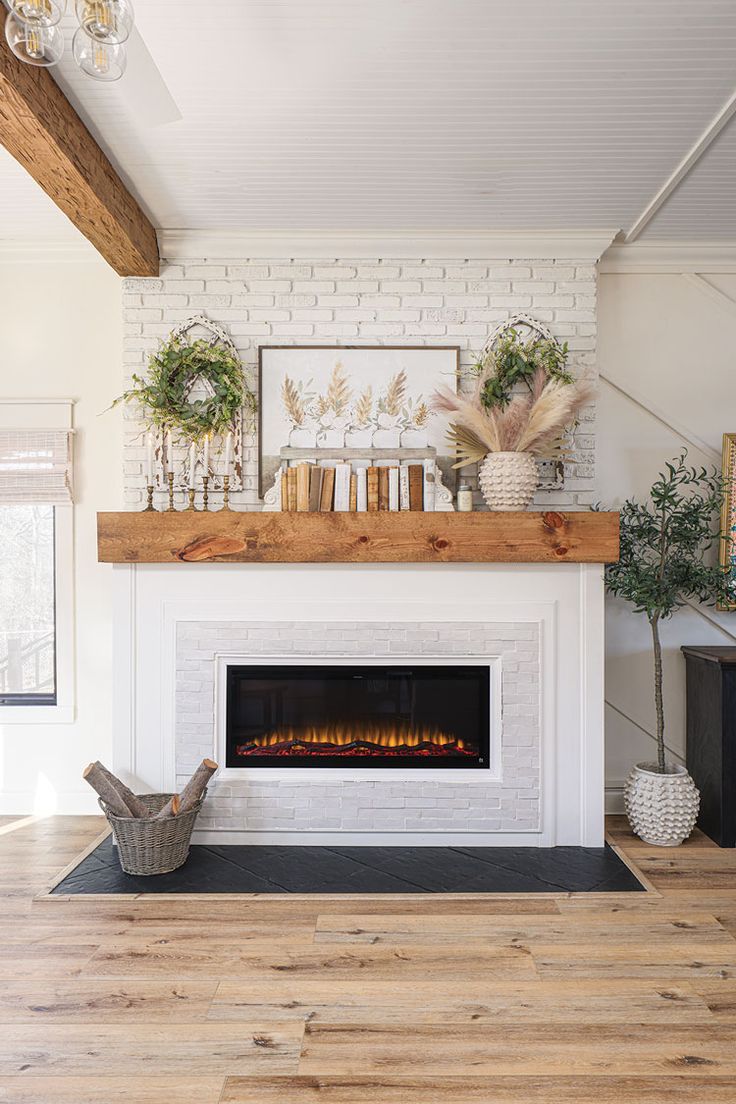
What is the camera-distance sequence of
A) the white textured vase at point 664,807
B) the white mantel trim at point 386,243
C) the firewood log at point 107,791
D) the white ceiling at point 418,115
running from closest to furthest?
the white ceiling at point 418,115 < the firewood log at point 107,791 < the white textured vase at point 664,807 < the white mantel trim at point 386,243

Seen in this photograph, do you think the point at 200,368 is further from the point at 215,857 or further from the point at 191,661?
the point at 215,857

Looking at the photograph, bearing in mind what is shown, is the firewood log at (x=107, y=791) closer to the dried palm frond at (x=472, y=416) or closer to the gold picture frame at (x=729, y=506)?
the dried palm frond at (x=472, y=416)

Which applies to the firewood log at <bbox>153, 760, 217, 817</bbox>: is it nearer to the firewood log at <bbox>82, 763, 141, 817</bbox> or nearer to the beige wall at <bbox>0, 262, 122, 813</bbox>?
the firewood log at <bbox>82, 763, 141, 817</bbox>

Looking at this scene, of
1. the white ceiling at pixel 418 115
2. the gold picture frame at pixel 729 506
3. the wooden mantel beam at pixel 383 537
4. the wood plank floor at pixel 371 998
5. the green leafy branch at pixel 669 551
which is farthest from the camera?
the gold picture frame at pixel 729 506

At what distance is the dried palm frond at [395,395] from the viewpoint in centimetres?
369

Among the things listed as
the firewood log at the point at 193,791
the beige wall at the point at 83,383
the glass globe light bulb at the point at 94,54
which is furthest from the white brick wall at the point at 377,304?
the glass globe light bulb at the point at 94,54

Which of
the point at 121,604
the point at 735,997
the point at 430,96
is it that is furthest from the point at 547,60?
the point at 735,997

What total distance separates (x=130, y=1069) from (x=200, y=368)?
2.70m

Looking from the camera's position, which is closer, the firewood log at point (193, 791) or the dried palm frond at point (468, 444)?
the firewood log at point (193, 791)

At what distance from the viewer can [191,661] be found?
10.8 feet

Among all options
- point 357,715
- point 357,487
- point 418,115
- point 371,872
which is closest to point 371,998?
point 371,872

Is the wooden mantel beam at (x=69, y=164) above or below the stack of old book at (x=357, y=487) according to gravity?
above

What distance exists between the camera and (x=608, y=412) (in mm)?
3865

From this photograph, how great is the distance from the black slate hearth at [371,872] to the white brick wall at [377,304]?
1552mm
